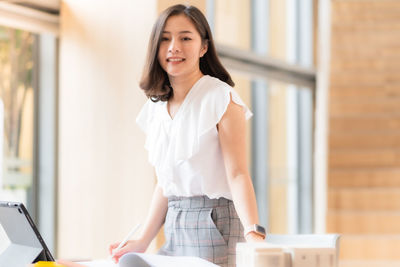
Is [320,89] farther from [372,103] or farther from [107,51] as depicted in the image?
[107,51]

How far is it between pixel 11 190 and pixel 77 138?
1.45ft

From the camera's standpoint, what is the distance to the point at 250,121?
5496 mm

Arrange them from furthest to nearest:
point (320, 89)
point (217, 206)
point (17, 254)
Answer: point (320, 89) < point (217, 206) < point (17, 254)

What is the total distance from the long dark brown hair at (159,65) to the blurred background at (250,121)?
1.38m

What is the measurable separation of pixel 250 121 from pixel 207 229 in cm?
370

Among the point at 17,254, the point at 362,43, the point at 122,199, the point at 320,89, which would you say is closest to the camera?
the point at 17,254

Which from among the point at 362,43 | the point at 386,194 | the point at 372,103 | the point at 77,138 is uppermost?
the point at 362,43

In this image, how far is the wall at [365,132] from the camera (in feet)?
17.1

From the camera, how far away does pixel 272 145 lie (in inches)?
226

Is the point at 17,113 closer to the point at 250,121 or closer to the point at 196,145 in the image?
the point at 196,145

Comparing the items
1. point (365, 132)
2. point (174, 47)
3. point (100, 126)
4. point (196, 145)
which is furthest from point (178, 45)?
point (365, 132)

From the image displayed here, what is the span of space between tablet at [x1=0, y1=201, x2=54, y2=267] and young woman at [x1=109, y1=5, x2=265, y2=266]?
320 mm

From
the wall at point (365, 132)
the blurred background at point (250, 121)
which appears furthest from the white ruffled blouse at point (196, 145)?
the wall at point (365, 132)

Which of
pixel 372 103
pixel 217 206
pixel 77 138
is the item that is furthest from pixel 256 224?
pixel 372 103
